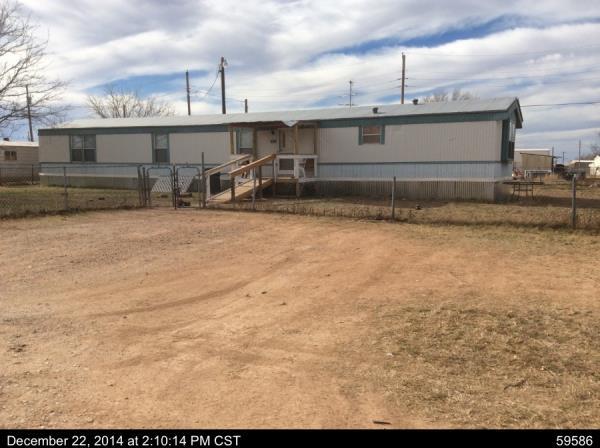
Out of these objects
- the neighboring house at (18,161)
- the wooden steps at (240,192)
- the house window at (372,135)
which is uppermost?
the house window at (372,135)

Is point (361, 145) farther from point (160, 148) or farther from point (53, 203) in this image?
point (53, 203)

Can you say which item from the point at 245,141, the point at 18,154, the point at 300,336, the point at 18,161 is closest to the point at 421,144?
the point at 245,141

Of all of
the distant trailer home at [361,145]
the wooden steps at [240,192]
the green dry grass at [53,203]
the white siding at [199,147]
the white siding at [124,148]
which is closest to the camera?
the green dry grass at [53,203]

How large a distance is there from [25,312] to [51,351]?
4.62 feet

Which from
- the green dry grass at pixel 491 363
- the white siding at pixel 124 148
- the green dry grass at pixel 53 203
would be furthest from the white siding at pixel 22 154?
the green dry grass at pixel 491 363

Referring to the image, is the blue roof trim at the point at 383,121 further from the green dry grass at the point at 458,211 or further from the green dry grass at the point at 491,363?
the green dry grass at the point at 491,363

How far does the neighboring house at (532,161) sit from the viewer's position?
4422 centimetres

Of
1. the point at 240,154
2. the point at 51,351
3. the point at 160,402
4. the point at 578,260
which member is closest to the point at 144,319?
the point at 51,351

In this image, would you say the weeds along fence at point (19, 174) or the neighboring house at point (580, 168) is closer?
the weeds along fence at point (19, 174)

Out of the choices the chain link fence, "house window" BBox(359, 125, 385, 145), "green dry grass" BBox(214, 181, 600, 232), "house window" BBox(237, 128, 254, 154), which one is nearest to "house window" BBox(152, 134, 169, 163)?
the chain link fence

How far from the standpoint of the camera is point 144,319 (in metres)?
5.23

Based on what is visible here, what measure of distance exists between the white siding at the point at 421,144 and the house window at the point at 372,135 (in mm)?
168

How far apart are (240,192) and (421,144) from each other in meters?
7.29

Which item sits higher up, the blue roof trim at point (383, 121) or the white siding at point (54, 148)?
the blue roof trim at point (383, 121)
